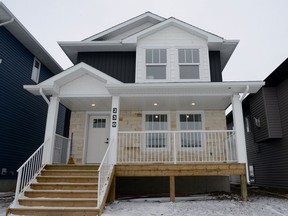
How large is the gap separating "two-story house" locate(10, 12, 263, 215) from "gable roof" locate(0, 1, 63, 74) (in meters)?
1.58

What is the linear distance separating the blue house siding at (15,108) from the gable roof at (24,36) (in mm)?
192

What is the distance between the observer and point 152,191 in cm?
886

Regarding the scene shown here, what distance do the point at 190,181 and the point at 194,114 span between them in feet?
8.20

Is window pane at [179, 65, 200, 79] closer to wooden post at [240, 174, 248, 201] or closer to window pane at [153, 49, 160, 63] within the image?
window pane at [153, 49, 160, 63]

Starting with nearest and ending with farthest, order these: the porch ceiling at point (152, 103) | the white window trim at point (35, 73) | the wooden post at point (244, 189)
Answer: the wooden post at point (244, 189), the porch ceiling at point (152, 103), the white window trim at point (35, 73)

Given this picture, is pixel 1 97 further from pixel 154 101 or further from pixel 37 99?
pixel 154 101

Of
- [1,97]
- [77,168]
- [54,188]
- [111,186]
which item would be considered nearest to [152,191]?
[111,186]

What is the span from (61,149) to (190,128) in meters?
4.78

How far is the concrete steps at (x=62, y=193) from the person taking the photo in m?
5.27

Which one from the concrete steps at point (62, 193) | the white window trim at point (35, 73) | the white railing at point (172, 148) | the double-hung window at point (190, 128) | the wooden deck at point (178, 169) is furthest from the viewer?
the white window trim at point (35, 73)

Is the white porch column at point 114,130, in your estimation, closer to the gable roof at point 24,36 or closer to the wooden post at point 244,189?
the wooden post at point 244,189

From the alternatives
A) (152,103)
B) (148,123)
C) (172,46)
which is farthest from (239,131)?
(172,46)

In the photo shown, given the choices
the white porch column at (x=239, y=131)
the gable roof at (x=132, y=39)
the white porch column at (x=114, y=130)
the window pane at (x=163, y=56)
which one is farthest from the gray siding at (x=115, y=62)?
the white porch column at (x=239, y=131)

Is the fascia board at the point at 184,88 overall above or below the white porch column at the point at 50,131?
above
